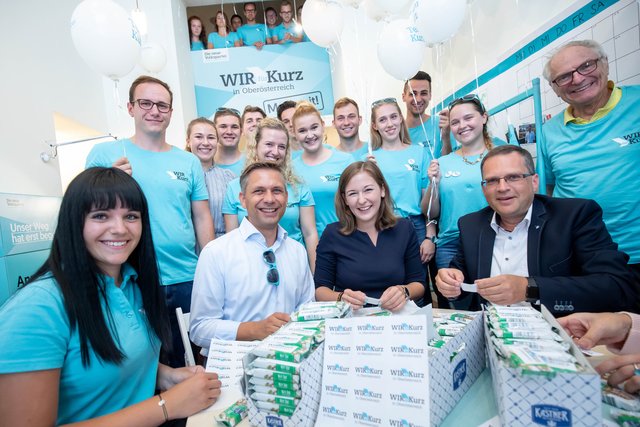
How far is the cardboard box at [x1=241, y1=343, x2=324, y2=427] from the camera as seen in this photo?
837 millimetres

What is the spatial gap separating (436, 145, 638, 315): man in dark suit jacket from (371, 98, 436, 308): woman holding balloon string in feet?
2.65

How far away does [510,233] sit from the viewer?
178 centimetres

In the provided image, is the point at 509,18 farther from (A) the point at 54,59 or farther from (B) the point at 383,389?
(A) the point at 54,59

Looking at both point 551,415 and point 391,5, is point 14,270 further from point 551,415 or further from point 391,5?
point 391,5

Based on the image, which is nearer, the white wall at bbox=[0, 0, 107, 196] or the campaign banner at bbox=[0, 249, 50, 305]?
the campaign banner at bbox=[0, 249, 50, 305]

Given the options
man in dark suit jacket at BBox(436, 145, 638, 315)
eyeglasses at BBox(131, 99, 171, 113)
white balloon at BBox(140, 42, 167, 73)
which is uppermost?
→ white balloon at BBox(140, 42, 167, 73)

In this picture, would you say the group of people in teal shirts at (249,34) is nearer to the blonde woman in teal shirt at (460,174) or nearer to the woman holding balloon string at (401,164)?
the woman holding balloon string at (401,164)

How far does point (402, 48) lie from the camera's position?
2793mm

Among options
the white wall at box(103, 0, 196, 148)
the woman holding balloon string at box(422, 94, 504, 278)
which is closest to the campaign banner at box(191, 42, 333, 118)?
the white wall at box(103, 0, 196, 148)

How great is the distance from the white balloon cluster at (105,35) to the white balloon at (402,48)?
1.84 metres

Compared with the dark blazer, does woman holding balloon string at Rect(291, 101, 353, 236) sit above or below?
above

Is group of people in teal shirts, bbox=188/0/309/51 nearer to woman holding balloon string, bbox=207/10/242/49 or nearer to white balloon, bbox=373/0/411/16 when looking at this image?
woman holding balloon string, bbox=207/10/242/49

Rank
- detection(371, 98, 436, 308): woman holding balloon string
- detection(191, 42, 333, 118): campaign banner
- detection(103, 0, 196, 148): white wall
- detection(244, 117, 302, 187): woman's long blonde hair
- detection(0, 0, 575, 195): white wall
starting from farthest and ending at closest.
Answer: detection(191, 42, 333, 118): campaign banner
detection(103, 0, 196, 148): white wall
detection(0, 0, 575, 195): white wall
detection(371, 98, 436, 308): woman holding balloon string
detection(244, 117, 302, 187): woman's long blonde hair

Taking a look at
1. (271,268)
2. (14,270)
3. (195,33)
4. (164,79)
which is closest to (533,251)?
(271,268)
